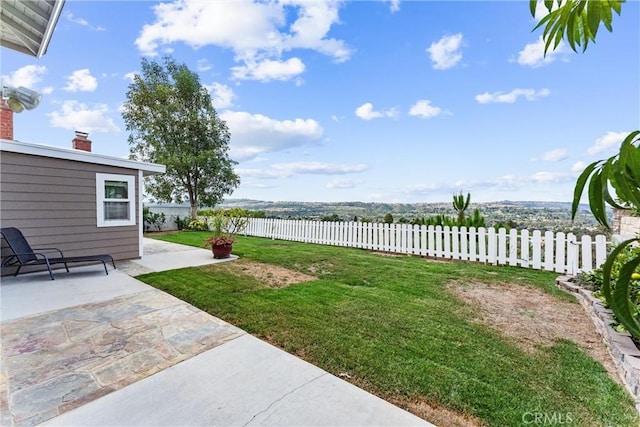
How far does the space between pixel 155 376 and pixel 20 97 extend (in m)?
6.28

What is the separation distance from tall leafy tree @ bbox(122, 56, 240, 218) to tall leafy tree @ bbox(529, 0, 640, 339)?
16.5 meters

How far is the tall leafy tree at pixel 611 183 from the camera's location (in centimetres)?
57

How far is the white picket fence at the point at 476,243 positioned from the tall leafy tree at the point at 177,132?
28.2 ft

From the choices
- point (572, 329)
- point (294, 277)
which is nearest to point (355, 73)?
point (294, 277)

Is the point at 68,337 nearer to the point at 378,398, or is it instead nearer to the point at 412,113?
the point at 378,398

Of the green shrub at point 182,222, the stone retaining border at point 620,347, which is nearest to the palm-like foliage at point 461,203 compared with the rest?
the stone retaining border at point 620,347

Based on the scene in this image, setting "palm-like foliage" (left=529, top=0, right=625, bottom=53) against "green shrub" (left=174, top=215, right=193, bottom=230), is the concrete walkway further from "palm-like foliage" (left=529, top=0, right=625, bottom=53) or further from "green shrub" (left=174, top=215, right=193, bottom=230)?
"green shrub" (left=174, top=215, right=193, bottom=230)

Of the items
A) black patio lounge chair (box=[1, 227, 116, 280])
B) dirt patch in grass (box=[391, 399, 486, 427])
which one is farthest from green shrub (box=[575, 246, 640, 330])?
black patio lounge chair (box=[1, 227, 116, 280])

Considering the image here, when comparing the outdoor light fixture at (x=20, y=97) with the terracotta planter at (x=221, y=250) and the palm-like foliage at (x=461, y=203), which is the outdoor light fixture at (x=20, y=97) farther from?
the palm-like foliage at (x=461, y=203)

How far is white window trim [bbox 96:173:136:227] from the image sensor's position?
6.70 m

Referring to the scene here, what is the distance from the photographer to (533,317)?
11.8ft

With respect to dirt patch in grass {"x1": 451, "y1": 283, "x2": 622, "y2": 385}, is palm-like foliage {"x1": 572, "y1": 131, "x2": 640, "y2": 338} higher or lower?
higher

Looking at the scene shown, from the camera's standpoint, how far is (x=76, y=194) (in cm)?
637

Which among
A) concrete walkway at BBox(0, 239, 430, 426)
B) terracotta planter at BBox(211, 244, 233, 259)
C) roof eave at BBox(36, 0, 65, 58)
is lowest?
concrete walkway at BBox(0, 239, 430, 426)
